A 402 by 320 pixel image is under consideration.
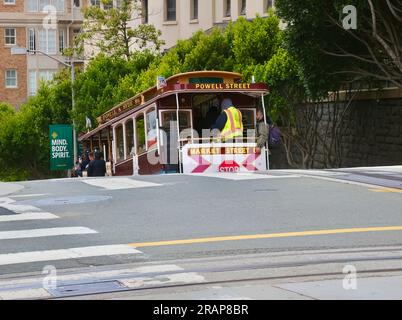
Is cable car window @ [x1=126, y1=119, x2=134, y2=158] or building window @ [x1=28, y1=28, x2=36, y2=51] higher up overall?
building window @ [x1=28, y1=28, x2=36, y2=51]

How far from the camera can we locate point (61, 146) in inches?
1895

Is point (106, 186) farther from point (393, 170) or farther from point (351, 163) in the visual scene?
point (351, 163)

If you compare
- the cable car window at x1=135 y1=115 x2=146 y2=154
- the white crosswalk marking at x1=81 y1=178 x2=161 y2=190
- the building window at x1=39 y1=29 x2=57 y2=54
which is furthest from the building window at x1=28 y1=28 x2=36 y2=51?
the white crosswalk marking at x1=81 y1=178 x2=161 y2=190

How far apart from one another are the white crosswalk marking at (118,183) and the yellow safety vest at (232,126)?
4350mm

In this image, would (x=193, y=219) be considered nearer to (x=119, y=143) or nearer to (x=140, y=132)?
(x=140, y=132)

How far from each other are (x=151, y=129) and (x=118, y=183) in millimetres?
6411

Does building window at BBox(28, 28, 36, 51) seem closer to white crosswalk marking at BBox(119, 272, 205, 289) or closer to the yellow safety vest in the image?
the yellow safety vest

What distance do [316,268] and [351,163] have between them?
2257 cm

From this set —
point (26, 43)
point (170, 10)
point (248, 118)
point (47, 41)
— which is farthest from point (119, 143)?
point (47, 41)

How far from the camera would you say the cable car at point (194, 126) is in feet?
68.9

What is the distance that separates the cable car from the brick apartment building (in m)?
50.5

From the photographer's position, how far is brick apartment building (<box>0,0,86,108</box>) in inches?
2849

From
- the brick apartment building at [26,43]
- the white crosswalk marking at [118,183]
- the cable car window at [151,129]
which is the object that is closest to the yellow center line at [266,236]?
the white crosswalk marking at [118,183]

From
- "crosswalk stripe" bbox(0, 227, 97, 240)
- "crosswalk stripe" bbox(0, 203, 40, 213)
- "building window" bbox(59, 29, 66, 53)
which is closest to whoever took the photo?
"crosswalk stripe" bbox(0, 227, 97, 240)
